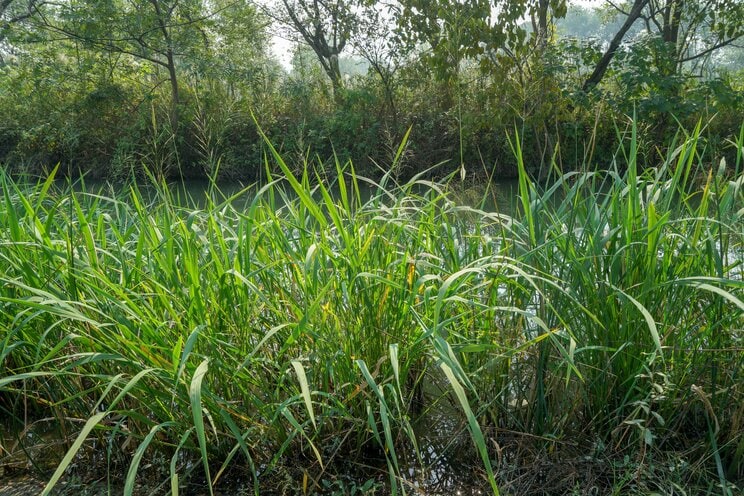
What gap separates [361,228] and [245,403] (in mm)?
510

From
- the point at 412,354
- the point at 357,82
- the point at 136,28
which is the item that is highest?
the point at 136,28

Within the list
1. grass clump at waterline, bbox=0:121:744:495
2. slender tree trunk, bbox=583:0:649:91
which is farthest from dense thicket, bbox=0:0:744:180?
grass clump at waterline, bbox=0:121:744:495

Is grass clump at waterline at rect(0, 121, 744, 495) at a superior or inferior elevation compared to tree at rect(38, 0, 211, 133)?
inferior

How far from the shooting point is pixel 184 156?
1031 cm

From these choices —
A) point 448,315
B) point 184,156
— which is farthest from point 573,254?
point 184,156

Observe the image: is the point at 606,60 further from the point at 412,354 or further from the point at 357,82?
the point at 412,354

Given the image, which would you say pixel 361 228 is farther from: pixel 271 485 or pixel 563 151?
pixel 563 151

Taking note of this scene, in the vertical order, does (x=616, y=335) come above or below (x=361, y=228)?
below

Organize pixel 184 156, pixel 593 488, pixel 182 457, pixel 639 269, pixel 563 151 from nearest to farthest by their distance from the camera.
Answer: pixel 593 488
pixel 639 269
pixel 182 457
pixel 563 151
pixel 184 156

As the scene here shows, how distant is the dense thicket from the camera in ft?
26.6

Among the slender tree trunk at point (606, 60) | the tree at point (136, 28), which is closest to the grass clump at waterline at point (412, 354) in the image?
the slender tree trunk at point (606, 60)

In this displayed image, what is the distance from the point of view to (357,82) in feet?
36.4

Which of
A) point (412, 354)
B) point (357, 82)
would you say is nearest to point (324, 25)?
point (357, 82)

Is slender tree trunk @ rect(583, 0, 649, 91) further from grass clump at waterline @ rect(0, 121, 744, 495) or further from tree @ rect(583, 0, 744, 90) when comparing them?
grass clump at waterline @ rect(0, 121, 744, 495)
